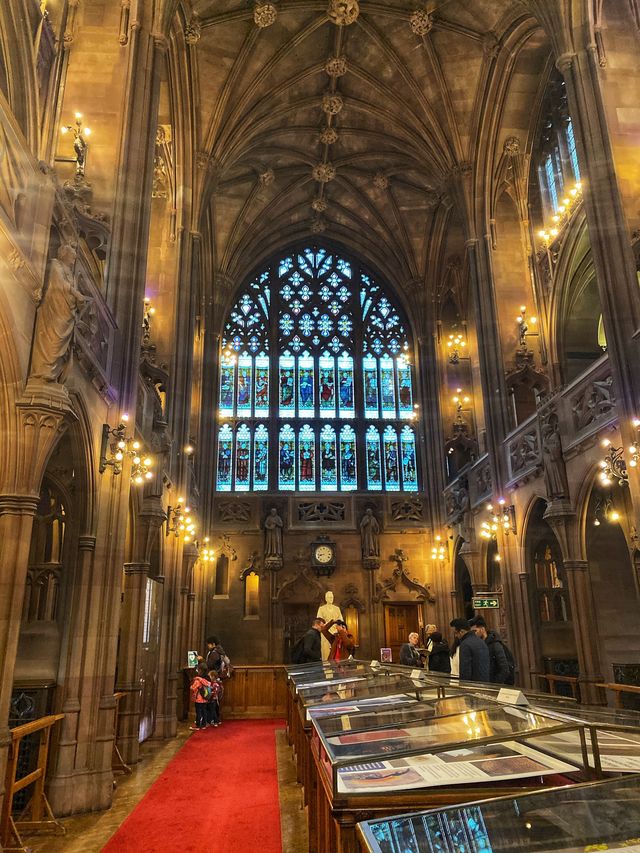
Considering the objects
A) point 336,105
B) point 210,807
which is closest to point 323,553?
point 336,105

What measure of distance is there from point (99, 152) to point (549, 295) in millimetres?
11328

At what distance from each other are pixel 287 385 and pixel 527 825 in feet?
73.8

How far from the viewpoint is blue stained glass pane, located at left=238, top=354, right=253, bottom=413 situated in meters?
23.8

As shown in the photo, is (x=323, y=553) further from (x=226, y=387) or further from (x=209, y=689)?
(x=209, y=689)

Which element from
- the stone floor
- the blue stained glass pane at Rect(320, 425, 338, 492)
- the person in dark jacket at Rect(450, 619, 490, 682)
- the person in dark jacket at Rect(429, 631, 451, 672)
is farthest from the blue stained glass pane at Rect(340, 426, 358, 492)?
the person in dark jacket at Rect(450, 619, 490, 682)

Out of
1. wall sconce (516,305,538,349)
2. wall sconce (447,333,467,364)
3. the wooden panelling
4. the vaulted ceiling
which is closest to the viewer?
the wooden panelling

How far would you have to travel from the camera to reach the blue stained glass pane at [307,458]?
23.0 m

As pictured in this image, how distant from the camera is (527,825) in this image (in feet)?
6.32

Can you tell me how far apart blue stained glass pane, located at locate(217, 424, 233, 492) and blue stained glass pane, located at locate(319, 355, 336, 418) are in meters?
3.55

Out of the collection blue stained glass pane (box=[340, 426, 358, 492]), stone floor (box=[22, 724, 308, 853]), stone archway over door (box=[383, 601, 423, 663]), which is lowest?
stone floor (box=[22, 724, 308, 853])

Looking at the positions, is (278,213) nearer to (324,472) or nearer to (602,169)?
(324,472)

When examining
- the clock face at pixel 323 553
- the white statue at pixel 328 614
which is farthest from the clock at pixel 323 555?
the white statue at pixel 328 614

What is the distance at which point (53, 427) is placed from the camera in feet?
20.5

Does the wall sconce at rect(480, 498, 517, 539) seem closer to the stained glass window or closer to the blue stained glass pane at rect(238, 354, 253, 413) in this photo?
the stained glass window
